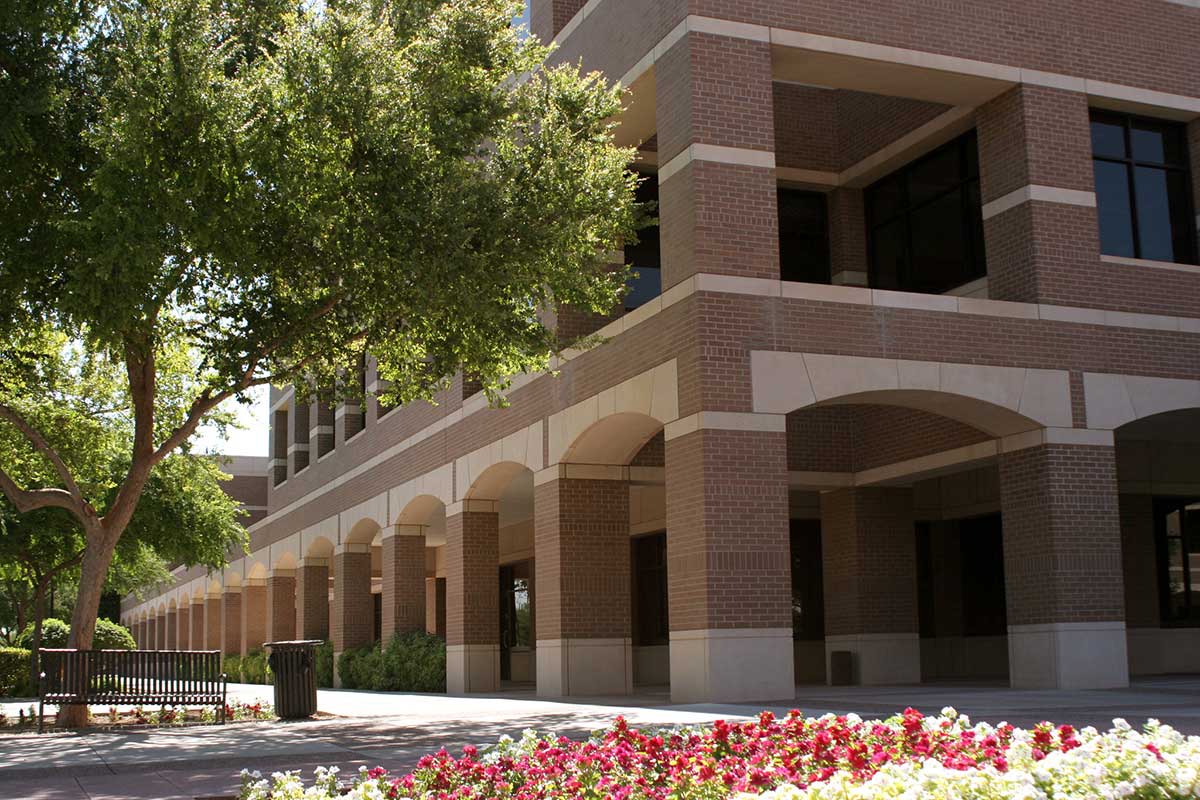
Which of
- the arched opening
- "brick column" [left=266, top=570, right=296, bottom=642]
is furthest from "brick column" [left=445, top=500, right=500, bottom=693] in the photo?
"brick column" [left=266, top=570, right=296, bottom=642]

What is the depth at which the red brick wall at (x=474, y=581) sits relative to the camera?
84.2 ft

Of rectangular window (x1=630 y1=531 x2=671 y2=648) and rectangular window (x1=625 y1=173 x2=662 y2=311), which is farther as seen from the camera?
rectangular window (x1=630 y1=531 x2=671 y2=648)

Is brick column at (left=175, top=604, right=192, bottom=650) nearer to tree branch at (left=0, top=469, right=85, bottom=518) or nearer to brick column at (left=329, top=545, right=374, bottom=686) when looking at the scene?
brick column at (left=329, top=545, right=374, bottom=686)

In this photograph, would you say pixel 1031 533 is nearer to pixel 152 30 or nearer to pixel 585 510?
pixel 585 510

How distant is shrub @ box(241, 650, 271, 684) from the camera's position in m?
39.5

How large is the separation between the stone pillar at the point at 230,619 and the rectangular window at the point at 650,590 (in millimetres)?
26246

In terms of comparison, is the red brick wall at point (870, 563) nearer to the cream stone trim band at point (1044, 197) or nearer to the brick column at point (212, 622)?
the cream stone trim band at point (1044, 197)

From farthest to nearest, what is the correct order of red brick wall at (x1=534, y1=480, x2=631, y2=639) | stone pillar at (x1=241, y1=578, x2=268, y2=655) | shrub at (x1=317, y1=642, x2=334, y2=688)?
stone pillar at (x1=241, y1=578, x2=268, y2=655) < shrub at (x1=317, y1=642, x2=334, y2=688) < red brick wall at (x1=534, y1=480, x2=631, y2=639)

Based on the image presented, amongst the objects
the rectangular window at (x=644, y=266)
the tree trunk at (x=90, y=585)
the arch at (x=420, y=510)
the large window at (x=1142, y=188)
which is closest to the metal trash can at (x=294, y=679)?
the tree trunk at (x=90, y=585)

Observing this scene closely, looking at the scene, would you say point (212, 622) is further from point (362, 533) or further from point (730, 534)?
point (730, 534)

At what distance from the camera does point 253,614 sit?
48.4 m

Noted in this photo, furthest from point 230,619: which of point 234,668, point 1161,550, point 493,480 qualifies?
point 1161,550

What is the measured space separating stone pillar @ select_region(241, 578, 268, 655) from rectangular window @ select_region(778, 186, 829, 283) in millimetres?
28531

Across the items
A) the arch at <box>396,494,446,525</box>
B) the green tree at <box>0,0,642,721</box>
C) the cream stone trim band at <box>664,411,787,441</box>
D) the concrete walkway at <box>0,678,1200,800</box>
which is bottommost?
the concrete walkway at <box>0,678,1200,800</box>
